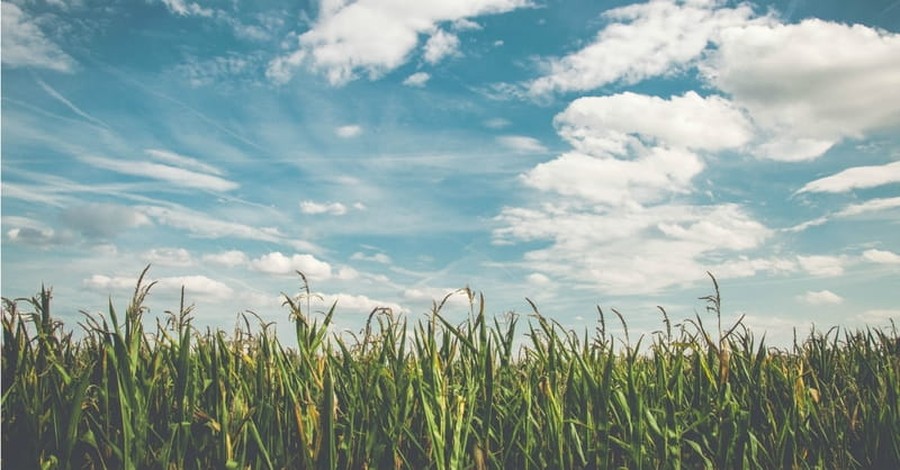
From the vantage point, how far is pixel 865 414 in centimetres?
465

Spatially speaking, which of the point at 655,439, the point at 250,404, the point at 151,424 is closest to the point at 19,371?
the point at 151,424


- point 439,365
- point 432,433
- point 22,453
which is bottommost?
point 22,453

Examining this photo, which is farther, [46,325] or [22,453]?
[46,325]

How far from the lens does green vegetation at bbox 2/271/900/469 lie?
339cm

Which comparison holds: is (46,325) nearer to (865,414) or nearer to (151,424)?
(151,424)

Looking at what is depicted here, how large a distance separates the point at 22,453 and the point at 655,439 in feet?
10.8

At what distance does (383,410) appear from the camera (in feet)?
12.1

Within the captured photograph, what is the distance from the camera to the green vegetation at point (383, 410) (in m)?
3.39

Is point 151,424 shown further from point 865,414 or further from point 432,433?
point 865,414

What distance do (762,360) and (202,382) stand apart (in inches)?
147

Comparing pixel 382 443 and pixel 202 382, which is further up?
pixel 202 382

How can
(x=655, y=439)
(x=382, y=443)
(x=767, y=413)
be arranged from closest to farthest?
(x=382, y=443) < (x=655, y=439) < (x=767, y=413)

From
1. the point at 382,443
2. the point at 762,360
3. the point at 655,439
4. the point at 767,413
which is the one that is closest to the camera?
the point at 382,443

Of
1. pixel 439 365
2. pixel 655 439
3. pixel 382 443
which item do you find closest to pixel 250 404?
pixel 382 443
